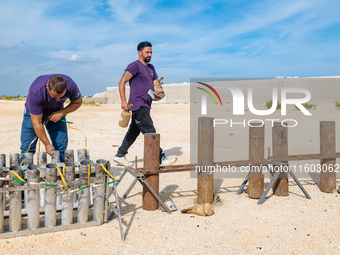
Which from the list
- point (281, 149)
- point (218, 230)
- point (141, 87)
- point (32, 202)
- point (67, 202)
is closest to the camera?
point (32, 202)

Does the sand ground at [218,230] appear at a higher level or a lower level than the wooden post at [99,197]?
lower

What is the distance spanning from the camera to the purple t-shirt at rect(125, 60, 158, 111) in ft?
19.1

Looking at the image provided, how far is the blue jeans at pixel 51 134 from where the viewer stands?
4.78 m

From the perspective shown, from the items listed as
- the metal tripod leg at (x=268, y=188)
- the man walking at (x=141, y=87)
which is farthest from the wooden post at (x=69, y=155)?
the metal tripod leg at (x=268, y=188)

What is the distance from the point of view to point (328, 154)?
515cm

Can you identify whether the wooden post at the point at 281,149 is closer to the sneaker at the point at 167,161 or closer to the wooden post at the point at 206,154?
the wooden post at the point at 206,154

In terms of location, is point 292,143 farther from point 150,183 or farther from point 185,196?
point 150,183

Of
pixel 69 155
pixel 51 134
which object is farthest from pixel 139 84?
pixel 69 155

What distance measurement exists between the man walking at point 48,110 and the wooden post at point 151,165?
4.35 feet

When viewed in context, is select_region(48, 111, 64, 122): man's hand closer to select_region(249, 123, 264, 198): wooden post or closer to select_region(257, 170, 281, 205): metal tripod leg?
select_region(249, 123, 264, 198): wooden post

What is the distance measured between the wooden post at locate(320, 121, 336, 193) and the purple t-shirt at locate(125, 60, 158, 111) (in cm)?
306

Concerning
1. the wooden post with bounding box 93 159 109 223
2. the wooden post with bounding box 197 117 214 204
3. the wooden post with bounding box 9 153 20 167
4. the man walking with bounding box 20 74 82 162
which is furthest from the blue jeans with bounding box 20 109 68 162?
the wooden post with bounding box 197 117 214 204

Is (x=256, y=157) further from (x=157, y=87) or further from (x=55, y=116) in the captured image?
(x=55, y=116)

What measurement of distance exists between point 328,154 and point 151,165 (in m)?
2.93
